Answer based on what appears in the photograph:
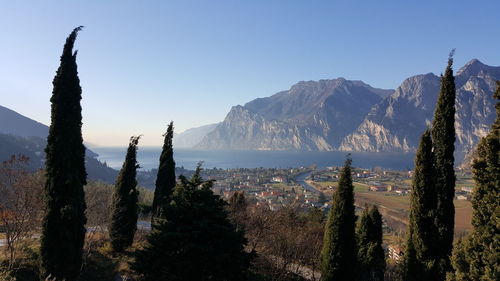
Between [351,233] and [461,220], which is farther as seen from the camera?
[461,220]

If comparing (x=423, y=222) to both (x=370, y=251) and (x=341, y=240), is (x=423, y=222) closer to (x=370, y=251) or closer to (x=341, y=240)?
(x=341, y=240)

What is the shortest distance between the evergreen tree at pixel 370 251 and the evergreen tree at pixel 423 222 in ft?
21.2

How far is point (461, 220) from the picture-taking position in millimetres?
64625

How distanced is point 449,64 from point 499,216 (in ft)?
27.4

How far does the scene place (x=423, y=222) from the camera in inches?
517

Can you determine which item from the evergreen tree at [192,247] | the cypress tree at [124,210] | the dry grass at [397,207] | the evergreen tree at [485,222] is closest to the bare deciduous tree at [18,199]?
the cypress tree at [124,210]

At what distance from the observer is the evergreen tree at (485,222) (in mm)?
7945

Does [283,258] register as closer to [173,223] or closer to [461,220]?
[173,223]

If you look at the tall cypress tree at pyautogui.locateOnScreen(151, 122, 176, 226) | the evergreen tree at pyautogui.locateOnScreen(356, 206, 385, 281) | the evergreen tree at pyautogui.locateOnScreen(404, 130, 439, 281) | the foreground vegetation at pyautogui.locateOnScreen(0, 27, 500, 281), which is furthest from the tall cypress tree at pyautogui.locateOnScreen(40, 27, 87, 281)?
the evergreen tree at pyautogui.locateOnScreen(356, 206, 385, 281)

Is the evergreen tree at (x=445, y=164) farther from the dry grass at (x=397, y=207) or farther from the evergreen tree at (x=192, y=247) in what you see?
the dry grass at (x=397, y=207)

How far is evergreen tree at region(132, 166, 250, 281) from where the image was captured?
26.8 ft

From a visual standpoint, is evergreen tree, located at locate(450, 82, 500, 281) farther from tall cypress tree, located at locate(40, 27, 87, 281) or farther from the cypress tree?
the cypress tree

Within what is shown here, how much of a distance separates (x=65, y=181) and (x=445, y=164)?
15310 millimetres

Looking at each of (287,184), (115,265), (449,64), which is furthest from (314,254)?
(287,184)
